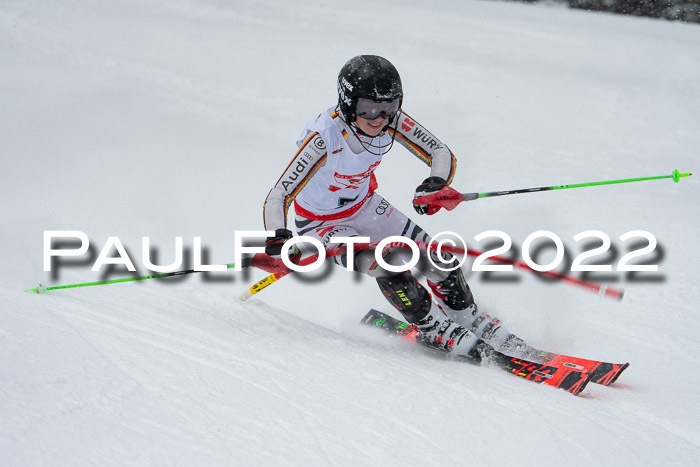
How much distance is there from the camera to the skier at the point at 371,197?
3088mm

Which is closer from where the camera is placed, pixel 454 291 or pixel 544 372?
pixel 544 372

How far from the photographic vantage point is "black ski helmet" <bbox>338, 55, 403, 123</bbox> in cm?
303

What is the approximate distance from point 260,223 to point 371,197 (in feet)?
8.27

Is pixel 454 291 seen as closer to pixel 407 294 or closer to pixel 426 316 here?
pixel 426 316

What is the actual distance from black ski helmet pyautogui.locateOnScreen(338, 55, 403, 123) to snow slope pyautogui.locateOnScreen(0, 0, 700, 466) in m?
1.27

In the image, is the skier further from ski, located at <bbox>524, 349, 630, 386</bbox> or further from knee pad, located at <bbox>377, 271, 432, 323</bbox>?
ski, located at <bbox>524, 349, 630, 386</bbox>

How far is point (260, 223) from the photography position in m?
5.98

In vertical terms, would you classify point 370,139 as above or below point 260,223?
above

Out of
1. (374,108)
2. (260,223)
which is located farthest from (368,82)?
(260,223)

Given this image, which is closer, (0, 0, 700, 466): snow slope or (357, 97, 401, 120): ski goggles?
(0, 0, 700, 466): snow slope

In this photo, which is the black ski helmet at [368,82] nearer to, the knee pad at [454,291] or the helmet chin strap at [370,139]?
the helmet chin strap at [370,139]

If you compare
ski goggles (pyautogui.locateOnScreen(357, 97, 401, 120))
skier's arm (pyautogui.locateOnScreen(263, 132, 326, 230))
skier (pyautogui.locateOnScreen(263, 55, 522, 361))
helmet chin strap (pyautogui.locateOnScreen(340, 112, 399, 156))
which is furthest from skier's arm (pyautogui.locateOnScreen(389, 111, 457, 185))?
skier's arm (pyautogui.locateOnScreen(263, 132, 326, 230))

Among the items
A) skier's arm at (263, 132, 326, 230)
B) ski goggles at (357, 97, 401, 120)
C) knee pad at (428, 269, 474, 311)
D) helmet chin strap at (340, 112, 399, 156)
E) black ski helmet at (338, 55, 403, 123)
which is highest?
black ski helmet at (338, 55, 403, 123)

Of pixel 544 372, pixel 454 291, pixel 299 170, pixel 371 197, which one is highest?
pixel 299 170
